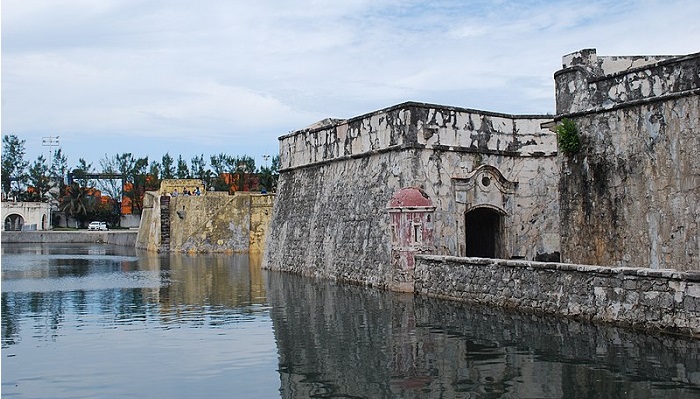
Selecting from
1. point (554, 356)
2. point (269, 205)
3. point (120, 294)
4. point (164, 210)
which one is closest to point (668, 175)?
point (554, 356)

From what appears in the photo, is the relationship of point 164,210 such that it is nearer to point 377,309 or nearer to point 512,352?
point 377,309

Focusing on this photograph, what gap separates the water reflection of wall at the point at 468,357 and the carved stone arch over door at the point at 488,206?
5229 mm

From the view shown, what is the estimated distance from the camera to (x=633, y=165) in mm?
13547

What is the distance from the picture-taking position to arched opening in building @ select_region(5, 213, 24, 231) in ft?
224

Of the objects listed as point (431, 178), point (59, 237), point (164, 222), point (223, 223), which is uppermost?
point (431, 178)

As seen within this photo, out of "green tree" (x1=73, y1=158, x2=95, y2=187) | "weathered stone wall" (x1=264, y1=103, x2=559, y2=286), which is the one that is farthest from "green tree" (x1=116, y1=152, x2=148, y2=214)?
"weathered stone wall" (x1=264, y1=103, x2=559, y2=286)

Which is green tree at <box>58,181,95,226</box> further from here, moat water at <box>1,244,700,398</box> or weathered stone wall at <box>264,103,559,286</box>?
moat water at <box>1,244,700,398</box>

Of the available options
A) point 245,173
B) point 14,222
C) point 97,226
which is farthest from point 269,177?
point 14,222

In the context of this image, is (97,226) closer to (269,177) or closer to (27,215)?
(27,215)

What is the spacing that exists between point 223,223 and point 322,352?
2955cm

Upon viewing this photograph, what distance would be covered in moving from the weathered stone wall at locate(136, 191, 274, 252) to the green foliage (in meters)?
25.6

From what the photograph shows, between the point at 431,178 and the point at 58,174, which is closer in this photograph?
the point at 431,178

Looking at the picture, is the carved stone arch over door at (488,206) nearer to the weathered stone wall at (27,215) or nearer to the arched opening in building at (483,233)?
the arched opening in building at (483,233)

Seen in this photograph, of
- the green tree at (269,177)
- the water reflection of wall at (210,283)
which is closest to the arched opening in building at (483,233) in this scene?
the water reflection of wall at (210,283)
